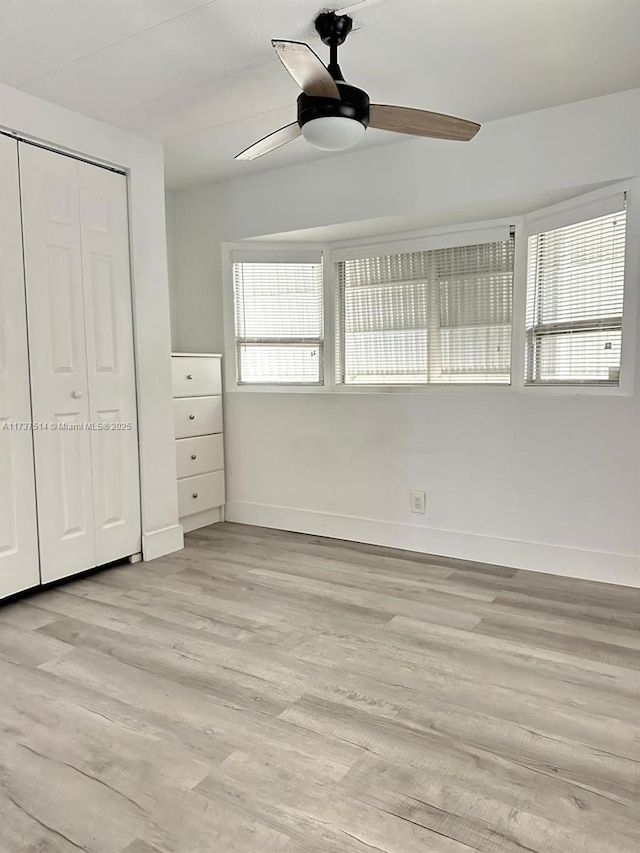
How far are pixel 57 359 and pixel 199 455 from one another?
1.32 metres

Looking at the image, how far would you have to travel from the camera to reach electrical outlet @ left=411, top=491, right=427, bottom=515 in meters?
3.38

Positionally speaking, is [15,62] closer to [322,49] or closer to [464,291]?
[322,49]

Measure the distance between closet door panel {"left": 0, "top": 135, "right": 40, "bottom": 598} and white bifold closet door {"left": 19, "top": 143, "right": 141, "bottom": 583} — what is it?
0.14 feet

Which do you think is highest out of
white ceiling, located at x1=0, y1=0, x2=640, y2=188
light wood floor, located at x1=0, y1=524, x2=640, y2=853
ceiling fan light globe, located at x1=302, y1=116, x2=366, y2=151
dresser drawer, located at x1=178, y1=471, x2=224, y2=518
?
white ceiling, located at x1=0, y1=0, x2=640, y2=188

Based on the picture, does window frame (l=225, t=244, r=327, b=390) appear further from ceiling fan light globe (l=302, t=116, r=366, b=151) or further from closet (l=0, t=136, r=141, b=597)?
ceiling fan light globe (l=302, t=116, r=366, b=151)

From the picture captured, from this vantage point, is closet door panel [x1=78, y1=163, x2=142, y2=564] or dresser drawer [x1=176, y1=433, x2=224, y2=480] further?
dresser drawer [x1=176, y1=433, x2=224, y2=480]

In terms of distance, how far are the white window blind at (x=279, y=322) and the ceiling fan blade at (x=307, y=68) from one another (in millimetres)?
1999

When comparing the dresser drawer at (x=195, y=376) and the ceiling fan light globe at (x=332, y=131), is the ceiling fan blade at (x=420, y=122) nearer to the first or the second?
the ceiling fan light globe at (x=332, y=131)

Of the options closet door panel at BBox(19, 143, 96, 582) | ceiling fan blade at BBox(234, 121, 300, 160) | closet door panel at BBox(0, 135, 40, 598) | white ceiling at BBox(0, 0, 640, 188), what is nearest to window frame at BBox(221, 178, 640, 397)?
white ceiling at BBox(0, 0, 640, 188)

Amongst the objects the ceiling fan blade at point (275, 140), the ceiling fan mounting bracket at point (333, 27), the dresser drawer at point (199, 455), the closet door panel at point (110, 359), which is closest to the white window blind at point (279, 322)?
the dresser drawer at point (199, 455)

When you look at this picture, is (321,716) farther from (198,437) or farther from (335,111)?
(198,437)

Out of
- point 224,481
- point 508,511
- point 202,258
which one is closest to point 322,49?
point 202,258

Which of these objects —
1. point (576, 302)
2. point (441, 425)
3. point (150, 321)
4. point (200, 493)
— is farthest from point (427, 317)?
point (200, 493)

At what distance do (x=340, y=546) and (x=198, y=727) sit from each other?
6.15ft
